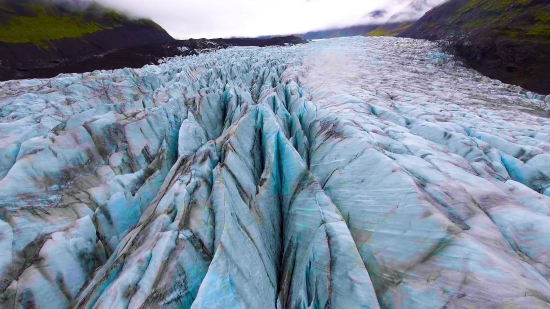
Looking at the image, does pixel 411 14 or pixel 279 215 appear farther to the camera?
pixel 411 14

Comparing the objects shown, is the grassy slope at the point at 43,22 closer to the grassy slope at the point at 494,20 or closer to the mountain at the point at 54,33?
the mountain at the point at 54,33

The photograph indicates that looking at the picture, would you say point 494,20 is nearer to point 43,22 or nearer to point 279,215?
point 279,215

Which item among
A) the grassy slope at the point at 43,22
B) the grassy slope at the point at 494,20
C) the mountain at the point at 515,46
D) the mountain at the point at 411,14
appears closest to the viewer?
the mountain at the point at 515,46

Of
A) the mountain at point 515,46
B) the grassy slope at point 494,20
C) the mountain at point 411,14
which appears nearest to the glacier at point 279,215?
the mountain at point 515,46

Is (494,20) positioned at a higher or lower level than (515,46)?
higher

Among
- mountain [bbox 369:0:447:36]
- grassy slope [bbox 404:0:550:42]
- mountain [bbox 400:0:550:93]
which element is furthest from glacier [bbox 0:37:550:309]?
mountain [bbox 369:0:447:36]

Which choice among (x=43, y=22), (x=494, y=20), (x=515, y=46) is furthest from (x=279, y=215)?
(x=43, y=22)

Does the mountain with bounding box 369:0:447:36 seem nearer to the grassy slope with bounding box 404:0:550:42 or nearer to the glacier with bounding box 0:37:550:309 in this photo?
the grassy slope with bounding box 404:0:550:42
